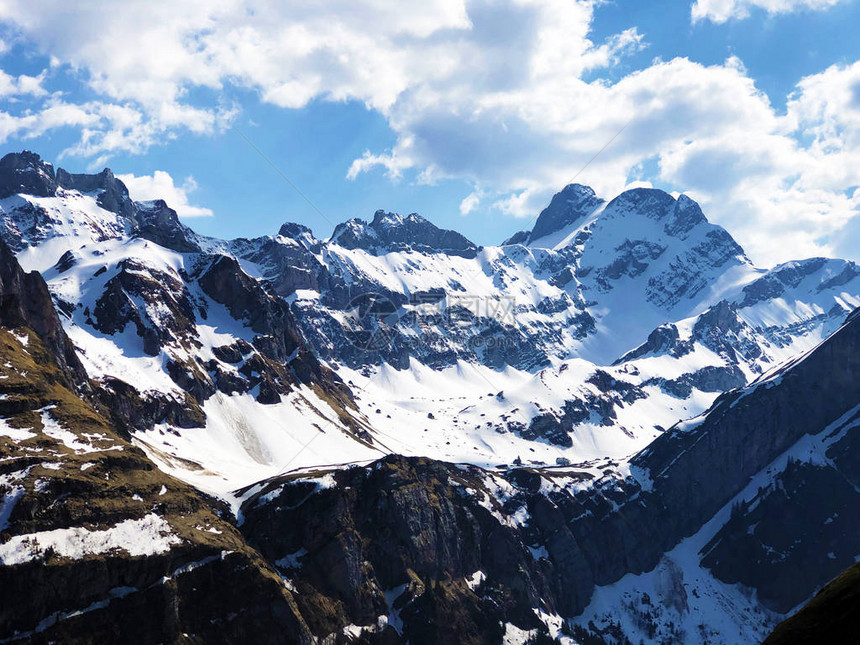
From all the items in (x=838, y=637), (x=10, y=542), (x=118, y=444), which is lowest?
(x=838, y=637)

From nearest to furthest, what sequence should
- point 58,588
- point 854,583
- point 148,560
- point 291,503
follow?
1. point 854,583
2. point 58,588
3. point 148,560
4. point 291,503

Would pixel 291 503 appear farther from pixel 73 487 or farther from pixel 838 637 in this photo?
pixel 838 637

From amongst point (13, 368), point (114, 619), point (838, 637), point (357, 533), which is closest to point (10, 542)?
point (114, 619)

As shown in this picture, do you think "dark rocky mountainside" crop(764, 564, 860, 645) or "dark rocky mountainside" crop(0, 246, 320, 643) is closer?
"dark rocky mountainside" crop(764, 564, 860, 645)

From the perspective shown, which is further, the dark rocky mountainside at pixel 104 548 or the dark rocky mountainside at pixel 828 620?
the dark rocky mountainside at pixel 104 548

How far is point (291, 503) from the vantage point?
19262cm

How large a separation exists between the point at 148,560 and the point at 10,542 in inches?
941

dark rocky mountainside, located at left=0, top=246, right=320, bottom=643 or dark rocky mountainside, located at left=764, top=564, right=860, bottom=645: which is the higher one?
dark rocky mountainside, located at left=0, top=246, right=320, bottom=643

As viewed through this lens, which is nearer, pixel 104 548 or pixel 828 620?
pixel 828 620

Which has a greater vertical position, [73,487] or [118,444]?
[118,444]

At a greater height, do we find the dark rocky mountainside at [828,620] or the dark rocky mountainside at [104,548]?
the dark rocky mountainside at [104,548]

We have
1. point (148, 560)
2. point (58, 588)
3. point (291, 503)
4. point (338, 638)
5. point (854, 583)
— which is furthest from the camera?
point (291, 503)

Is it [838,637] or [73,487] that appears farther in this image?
[73,487]

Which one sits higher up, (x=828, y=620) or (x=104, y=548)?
(x=104, y=548)
